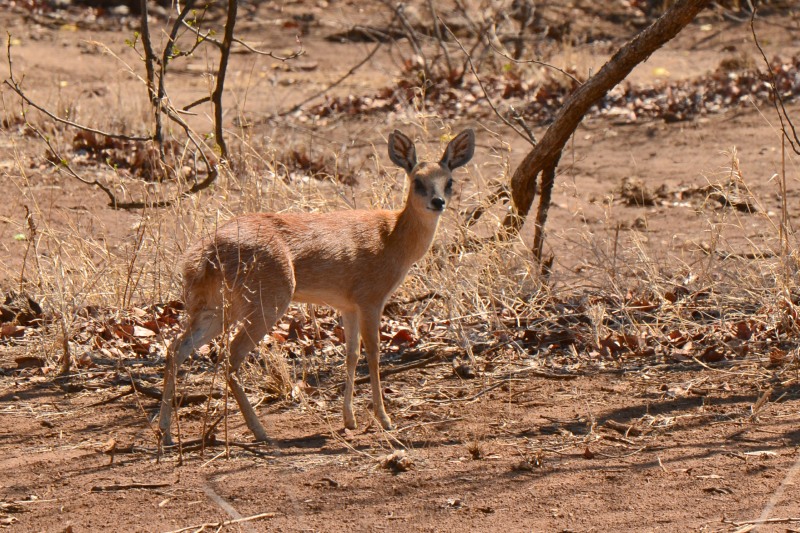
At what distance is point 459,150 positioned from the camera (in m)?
7.06

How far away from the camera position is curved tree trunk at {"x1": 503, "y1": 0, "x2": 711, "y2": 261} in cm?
763

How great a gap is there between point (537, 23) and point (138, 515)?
49.8ft

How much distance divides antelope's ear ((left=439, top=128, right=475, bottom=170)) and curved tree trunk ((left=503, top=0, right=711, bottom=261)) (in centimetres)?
112

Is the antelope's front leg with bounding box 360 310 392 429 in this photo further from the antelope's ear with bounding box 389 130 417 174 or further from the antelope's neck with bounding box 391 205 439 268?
the antelope's ear with bounding box 389 130 417 174

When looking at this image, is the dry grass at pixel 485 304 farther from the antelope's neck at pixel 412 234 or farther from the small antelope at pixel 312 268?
the antelope's neck at pixel 412 234

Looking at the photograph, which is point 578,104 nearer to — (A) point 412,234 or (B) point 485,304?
(B) point 485,304

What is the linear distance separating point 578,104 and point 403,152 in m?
1.64

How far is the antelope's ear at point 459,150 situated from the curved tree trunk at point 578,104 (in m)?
1.12

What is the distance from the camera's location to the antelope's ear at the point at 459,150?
274 inches

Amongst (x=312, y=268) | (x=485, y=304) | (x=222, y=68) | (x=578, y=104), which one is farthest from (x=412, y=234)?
(x=222, y=68)

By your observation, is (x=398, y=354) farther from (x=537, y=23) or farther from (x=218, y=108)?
(x=537, y=23)

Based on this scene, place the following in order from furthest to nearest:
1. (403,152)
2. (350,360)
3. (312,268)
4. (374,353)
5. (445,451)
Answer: (403,152) → (350,360) → (374,353) → (312,268) → (445,451)

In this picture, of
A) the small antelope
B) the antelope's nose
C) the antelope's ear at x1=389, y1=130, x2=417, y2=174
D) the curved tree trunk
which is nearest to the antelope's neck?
the small antelope

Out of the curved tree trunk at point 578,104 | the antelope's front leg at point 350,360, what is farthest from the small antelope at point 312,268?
the curved tree trunk at point 578,104
